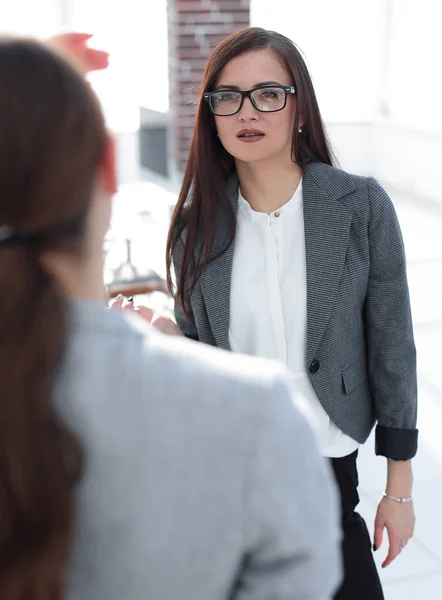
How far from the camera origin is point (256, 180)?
1.51m

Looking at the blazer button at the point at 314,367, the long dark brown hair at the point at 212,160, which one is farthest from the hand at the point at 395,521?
the long dark brown hair at the point at 212,160

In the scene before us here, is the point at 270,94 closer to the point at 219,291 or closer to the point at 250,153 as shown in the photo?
the point at 250,153

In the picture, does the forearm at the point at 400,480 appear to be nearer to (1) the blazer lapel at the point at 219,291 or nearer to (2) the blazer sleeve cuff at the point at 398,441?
(2) the blazer sleeve cuff at the point at 398,441

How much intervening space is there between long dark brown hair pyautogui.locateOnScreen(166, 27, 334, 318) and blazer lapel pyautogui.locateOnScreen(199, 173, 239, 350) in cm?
1

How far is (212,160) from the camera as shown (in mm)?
1525

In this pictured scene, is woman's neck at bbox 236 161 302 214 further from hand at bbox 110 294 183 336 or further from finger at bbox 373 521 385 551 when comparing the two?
finger at bbox 373 521 385 551

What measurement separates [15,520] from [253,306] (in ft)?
2.93

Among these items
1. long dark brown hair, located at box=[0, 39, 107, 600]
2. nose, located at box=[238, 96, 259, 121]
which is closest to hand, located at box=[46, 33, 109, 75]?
long dark brown hair, located at box=[0, 39, 107, 600]

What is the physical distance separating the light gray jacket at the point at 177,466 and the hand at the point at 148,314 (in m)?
0.55

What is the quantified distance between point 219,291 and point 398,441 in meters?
0.42

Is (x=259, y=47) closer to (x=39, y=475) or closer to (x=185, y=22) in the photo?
(x=39, y=475)

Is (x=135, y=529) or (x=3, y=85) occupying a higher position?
(x=3, y=85)

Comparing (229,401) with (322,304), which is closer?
(229,401)

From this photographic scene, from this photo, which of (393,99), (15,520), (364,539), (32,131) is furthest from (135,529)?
(393,99)
